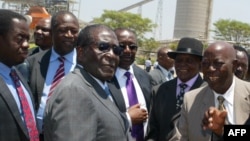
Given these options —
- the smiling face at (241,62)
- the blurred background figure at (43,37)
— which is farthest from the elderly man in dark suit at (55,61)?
the smiling face at (241,62)

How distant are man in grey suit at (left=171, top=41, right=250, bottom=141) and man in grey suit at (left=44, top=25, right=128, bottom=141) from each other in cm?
68

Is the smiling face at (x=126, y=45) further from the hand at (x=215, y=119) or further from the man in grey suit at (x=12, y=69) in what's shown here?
the hand at (x=215, y=119)

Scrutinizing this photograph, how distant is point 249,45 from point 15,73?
50753 millimetres

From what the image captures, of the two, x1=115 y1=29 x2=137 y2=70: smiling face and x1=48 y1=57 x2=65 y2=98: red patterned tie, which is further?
x1=115 y1=29 x2=137 y2=70: smiling face

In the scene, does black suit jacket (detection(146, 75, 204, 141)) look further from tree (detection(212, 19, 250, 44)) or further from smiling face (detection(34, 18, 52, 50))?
tree (detection(212, 19, 250, 44))

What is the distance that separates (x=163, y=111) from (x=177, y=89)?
0.30 meters

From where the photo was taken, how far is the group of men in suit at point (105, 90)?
8.34 ft

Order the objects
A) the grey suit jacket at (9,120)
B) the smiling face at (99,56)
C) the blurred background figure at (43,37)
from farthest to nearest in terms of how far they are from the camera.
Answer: the blurred background figure at (43,37)
the grey suit jacket at (9,120)
the smiling face at (99,56)

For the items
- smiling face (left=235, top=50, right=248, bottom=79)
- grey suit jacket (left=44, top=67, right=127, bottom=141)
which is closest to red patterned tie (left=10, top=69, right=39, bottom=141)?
Result: grey suit jacket (left=44, top=67, right=127, bottom=141)

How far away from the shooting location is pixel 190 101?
3457mm

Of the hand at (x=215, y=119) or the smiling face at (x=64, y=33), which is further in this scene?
the smiling face at (x=64, y=33)

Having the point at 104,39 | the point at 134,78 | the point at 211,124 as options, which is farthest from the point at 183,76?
the point at 104,39

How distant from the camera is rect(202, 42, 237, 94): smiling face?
10.4 feet

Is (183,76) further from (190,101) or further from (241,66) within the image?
(241,66)
